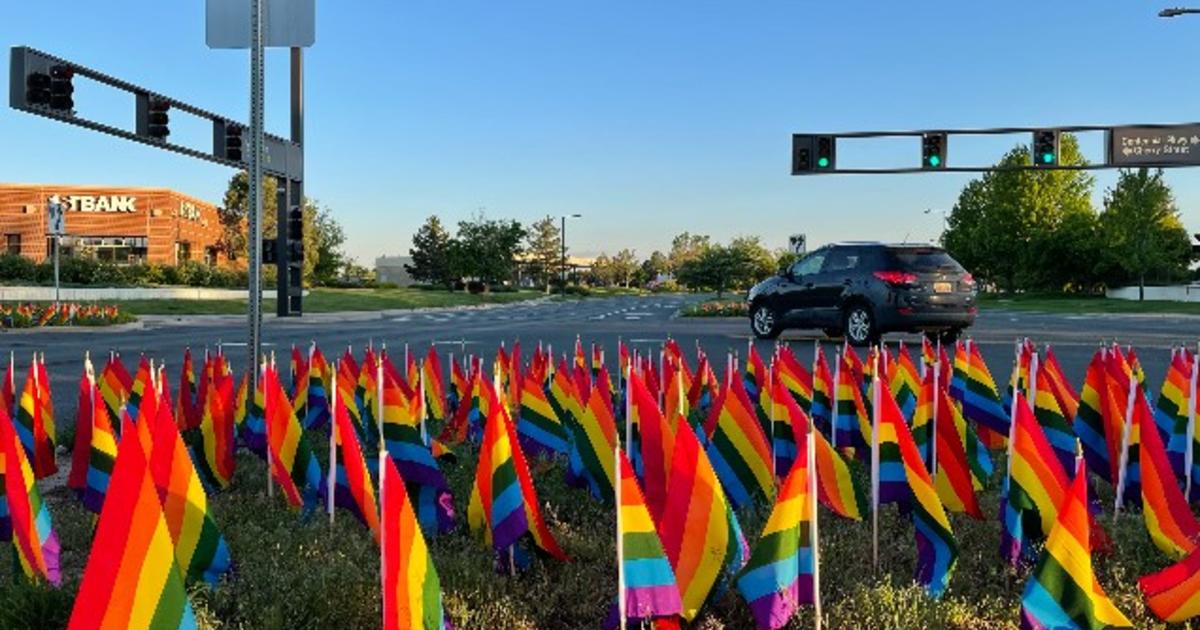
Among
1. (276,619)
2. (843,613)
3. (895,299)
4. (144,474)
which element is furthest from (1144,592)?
(895,299)

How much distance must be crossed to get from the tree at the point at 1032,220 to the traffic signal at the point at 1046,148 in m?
42.0

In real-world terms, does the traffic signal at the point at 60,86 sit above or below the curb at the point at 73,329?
above

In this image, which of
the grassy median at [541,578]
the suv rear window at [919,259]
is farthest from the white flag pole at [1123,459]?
the suv rear window at [919,259]

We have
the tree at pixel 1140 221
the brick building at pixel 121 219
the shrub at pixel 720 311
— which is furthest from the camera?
the brick building at pixel 121 219

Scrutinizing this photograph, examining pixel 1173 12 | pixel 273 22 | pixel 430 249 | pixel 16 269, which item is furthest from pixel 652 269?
pixel 273 22

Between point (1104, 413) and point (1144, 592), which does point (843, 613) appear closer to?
point (1144, 592)

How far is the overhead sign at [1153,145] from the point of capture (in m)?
29.4

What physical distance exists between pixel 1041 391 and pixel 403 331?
21.9 metres

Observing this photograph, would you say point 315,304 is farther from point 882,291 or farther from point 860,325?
point 882,291

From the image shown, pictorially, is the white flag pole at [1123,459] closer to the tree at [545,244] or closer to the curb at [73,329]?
the curb at [73,329]

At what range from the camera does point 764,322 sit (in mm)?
19547

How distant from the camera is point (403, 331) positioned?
26.3m

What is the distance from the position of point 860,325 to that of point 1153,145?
1743 centimetres

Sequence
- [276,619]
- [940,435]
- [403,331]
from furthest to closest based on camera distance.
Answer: [403,331], [940,435], [276,619]
